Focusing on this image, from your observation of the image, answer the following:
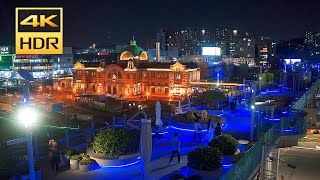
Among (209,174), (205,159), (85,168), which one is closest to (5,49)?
(85,168)

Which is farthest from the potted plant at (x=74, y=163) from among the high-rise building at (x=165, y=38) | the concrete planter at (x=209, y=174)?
the high-rise building at (x=165, y=38)

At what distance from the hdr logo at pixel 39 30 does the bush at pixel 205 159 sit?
602cm

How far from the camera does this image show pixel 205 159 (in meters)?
12.5

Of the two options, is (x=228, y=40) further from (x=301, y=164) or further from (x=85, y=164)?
(x=85, y=164)

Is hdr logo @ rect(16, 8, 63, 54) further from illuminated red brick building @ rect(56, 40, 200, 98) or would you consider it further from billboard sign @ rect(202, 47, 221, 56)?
billboard sign @ rect(202, 47, 221, 56)

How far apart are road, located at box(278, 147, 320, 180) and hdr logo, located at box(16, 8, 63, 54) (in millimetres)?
13834

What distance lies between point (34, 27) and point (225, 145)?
857 centimetres

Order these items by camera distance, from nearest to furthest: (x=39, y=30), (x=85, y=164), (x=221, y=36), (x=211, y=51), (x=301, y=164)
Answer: (x=39, y=30) → (x=85, y=164) → (x=301, y=164) → (x=211, y=51) → (x=221, y=36)

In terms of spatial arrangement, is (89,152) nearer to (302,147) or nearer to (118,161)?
(118,161)

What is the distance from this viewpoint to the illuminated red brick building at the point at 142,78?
64.8 meters

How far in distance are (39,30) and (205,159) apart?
678 centimetres

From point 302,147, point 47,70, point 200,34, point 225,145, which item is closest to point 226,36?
point 200,34

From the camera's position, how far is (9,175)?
1196 centimetres

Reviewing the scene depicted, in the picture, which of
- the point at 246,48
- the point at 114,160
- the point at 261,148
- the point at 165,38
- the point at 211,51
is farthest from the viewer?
the point at 165,38
